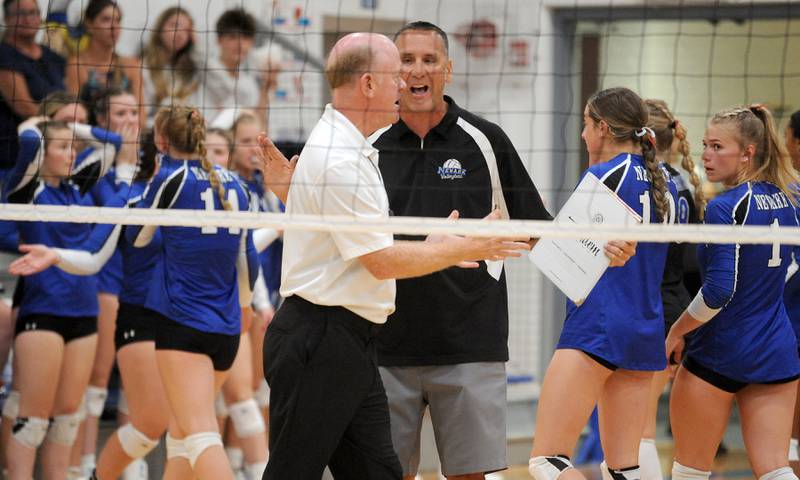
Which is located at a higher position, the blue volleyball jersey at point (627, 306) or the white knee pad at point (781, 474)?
the blue volleyball jersey at point (627, 306)

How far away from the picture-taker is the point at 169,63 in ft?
28.1

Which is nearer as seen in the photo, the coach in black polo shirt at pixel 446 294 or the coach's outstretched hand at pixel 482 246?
the coach's outstretched hand at pixel 482 246

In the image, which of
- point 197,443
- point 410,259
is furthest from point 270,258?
point 410,259

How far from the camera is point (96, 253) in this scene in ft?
19.7

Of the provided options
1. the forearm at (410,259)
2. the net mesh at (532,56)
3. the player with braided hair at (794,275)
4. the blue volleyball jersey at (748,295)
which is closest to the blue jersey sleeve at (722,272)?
the blue volleyball jersey at (748,295)

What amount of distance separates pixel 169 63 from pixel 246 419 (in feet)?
11.0

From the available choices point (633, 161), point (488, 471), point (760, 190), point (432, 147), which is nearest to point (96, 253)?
point (432, 147)

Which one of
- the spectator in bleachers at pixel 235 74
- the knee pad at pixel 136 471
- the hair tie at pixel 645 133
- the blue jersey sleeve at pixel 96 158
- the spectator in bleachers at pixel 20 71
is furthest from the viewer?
the spectator in bleachers at pixel 235 74

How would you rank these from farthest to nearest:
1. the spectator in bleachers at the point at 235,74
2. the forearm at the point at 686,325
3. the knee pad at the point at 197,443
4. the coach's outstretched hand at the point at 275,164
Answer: the spectator in bleachers at the point at 235,74
the knee pad at the point at 197,443
the forearm at the point at 686,325
the coach's outstretched hand at the point at 275,164

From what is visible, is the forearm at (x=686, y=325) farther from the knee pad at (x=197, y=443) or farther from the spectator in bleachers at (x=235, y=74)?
the spectator in bleachers at (x=235, y=74)

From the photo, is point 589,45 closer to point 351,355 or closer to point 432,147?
point 432,147

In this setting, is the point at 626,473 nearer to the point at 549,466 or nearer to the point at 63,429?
the point at 549,466

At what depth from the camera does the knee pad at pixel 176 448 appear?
530 cm

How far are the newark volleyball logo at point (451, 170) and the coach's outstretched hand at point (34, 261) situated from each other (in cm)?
211
